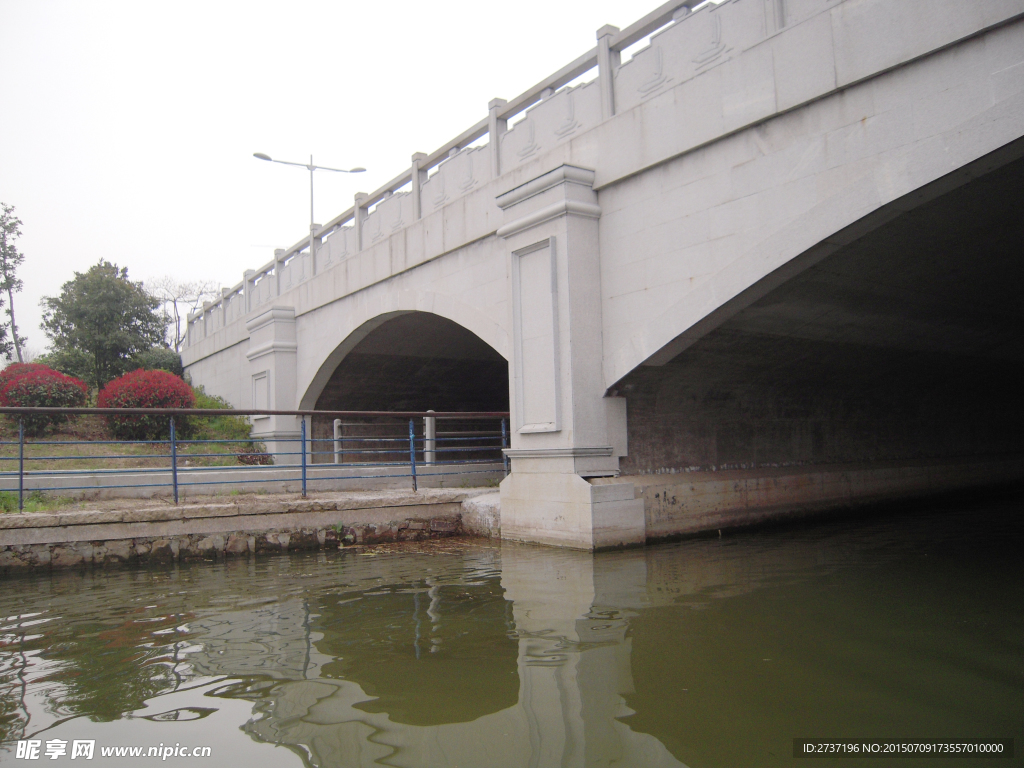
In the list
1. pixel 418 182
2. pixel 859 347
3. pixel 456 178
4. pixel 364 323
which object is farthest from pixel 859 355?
pixel 364 323

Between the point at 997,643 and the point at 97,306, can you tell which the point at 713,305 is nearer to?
the point at 997,643

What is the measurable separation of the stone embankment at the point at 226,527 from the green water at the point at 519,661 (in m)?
0.44

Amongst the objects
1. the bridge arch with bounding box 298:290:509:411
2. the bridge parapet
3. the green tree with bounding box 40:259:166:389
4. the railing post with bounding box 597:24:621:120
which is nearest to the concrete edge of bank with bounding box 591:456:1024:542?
the bridge arch with bounding box 298:290:509:411

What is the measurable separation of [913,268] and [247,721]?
7095 millimetres

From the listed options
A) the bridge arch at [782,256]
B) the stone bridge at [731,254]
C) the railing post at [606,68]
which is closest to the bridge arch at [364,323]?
the stone bridge at [731,254]

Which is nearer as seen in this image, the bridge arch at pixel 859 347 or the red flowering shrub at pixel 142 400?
the bridge arch at pixel 859 347

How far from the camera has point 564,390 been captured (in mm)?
7734

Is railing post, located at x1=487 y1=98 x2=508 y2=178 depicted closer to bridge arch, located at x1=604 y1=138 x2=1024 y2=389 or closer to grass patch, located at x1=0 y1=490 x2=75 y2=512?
bridge arch, located at x1=604 y1=138 x2=1024 y2=389

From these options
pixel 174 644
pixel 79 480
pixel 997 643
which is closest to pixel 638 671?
pixel 997 643

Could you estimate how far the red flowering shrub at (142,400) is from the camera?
1420cm

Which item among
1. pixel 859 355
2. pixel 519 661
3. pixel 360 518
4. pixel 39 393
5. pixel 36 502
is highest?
pixel 39 393

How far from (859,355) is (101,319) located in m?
19.7

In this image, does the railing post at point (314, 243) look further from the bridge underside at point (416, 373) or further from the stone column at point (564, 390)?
the stone column at point (564, 390)

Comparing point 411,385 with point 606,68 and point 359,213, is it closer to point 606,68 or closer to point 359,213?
point 359,213
